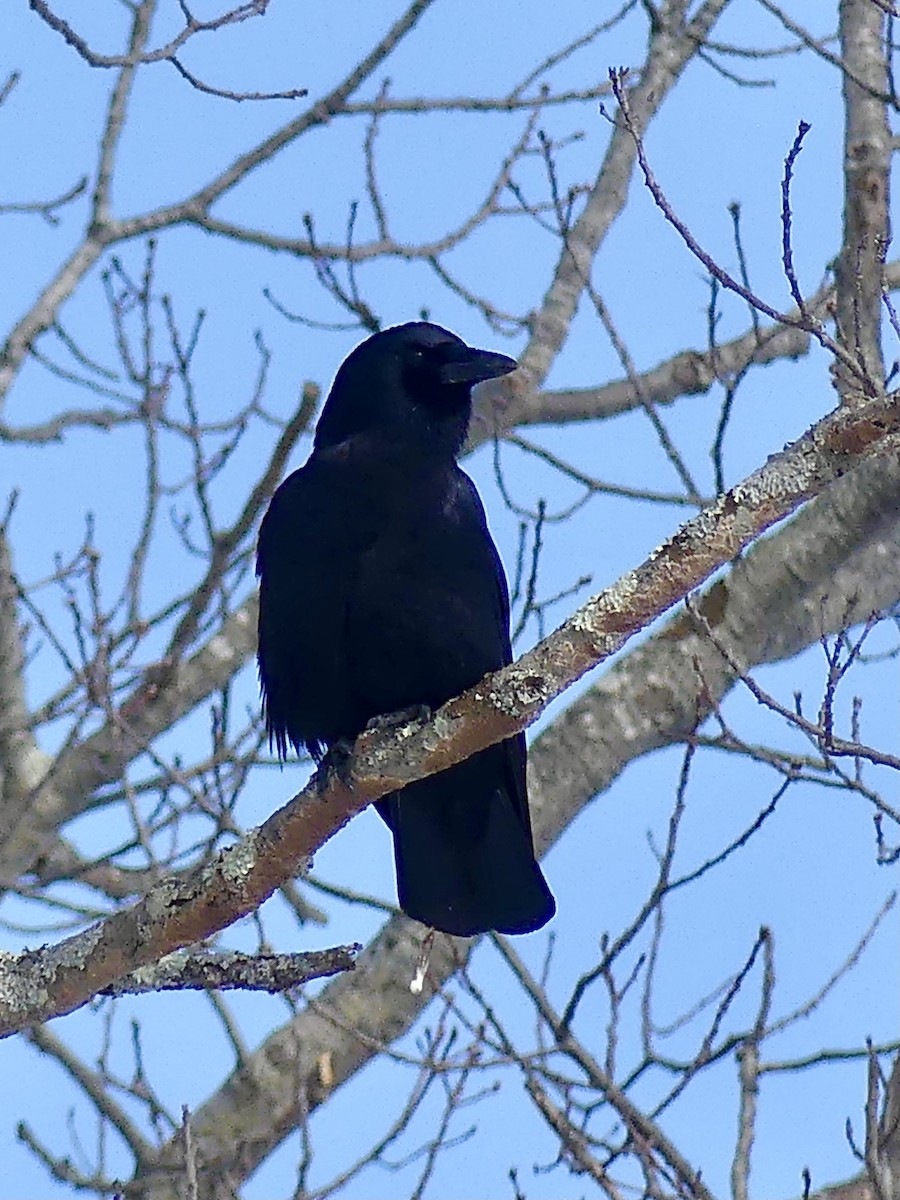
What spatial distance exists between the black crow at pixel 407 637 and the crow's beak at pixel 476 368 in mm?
233

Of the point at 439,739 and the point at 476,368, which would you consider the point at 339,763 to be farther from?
the point at 476,368

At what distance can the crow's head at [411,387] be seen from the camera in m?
4.43

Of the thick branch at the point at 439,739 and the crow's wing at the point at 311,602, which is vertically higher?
the crow's wing at the point at 311,602

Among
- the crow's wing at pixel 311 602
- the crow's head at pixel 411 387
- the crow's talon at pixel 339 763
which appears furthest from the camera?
the crow's head at pixel 411 387

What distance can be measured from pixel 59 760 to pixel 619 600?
2770 millimetres

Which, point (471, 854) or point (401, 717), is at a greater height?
point (401, 717)

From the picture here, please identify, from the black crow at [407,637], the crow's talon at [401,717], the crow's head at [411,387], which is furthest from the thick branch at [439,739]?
the crow's head at [411,387]

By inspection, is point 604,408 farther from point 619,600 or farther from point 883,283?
point 619,600

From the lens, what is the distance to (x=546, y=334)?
22.4 feet

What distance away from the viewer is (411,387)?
4555mm

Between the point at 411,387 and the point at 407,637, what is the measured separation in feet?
2.82

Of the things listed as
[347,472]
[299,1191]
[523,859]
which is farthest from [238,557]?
[299,1191]

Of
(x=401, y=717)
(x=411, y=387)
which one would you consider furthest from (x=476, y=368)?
(x=401, y=717)

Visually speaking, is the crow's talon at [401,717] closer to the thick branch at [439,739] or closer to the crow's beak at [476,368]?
the thick branch at [439,739]
